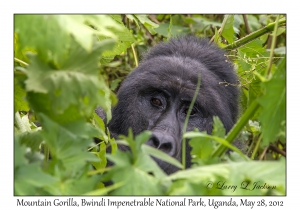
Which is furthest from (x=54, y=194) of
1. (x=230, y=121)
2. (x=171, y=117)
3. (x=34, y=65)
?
(x=230, y=121)

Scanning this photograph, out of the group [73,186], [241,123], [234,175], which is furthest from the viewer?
[241,123]

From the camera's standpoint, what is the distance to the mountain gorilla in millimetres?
3463

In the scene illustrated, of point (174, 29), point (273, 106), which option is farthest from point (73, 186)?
point (174, 29)

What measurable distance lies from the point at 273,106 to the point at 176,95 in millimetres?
1546

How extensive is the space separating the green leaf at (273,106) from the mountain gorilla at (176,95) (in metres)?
1.25

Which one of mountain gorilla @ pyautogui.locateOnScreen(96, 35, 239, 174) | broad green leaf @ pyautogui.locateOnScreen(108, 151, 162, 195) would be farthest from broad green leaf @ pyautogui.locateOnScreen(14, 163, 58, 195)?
mountain gorilla @ pyautogui.locateOnScreen(96, 35, 239, 174)

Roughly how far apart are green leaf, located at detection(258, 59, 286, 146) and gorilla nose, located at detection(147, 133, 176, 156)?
3.37ft

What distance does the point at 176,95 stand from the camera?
11.5 ft

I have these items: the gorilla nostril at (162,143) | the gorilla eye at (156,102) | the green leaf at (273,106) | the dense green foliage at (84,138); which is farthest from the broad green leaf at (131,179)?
the gorilla eye at (156,102)

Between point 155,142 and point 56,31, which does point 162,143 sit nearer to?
point 155,142

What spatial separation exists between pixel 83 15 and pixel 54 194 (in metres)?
0.60

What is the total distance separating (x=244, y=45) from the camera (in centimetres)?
374

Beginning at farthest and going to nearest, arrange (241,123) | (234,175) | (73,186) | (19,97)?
(19,97) < (241,123) < (73,186) < (234,175)
